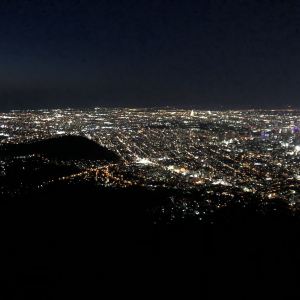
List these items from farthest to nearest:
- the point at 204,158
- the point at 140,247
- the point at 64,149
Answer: the point at 204,158 < the point at 64,149 < the point at 140,247

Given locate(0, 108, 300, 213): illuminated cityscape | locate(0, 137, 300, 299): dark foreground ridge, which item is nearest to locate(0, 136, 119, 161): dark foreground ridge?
locate(0, 108, 300, 213): illuminated cityscape

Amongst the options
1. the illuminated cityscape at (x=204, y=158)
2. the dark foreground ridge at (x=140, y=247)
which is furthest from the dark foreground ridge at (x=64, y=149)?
the dark foreground ridge at (x=140, y=247)

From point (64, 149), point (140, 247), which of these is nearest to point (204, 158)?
point (64, 149)

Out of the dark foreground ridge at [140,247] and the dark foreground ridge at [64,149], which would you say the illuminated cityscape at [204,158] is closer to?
the dark foreground ridge at [64,149]

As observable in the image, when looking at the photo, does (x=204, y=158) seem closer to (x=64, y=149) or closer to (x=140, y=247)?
(x=64, y=149)

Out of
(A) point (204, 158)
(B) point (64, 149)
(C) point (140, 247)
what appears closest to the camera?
(C) point (140, 247)

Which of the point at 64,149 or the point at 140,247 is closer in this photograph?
the point at 140,247

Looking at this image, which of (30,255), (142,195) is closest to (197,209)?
(142,195)
